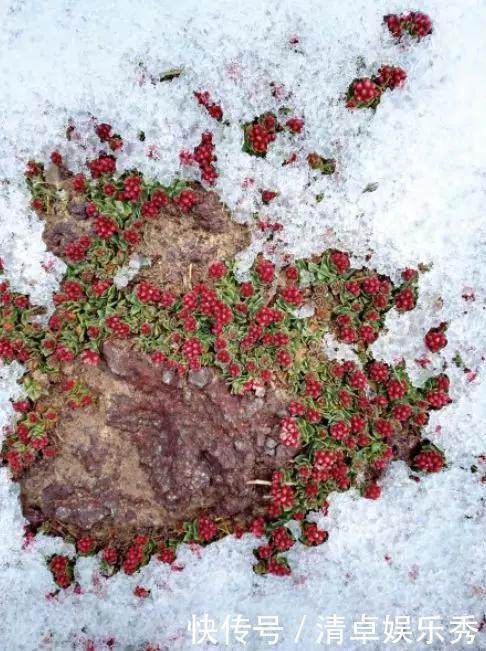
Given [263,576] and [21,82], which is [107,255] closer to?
[21,82]

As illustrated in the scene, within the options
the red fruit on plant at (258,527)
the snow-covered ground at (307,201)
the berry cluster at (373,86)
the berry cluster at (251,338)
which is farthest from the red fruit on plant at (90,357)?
the berry cluster at (373,86)

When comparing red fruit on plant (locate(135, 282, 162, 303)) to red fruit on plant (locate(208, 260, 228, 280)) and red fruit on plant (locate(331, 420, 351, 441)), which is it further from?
red fruit on plant (locate(331, 420, 351, 441))

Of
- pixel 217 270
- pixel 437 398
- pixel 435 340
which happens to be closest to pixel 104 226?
pixel 217 270

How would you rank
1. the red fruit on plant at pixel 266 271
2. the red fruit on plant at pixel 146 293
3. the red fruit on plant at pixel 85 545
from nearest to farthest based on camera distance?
the red fruit on plant at pixel 146 293 < the red fruit on plant at pixel 266 271 < the red fruit on plant at pixel 85 545

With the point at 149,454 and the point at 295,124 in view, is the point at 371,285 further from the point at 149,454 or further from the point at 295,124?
the point at 149,454

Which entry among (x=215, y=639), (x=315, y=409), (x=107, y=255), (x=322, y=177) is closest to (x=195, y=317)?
(x=107, y=255)

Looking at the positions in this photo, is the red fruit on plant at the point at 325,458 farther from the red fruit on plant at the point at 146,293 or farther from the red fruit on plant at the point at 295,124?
the red fruit on plant at the point at 295,124
